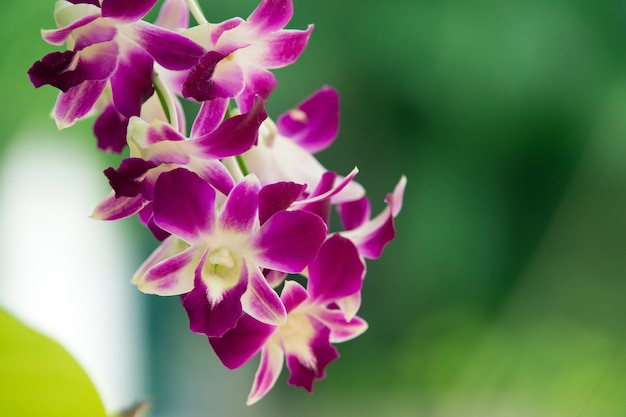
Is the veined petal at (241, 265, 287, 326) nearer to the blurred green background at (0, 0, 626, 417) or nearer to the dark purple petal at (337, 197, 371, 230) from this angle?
the dark purple petal at (337, 197, 371, 230)

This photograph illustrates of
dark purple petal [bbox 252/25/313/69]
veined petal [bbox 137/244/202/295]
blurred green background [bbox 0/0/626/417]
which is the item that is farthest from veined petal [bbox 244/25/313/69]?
blurred green background [bbox 0/0/626/417]

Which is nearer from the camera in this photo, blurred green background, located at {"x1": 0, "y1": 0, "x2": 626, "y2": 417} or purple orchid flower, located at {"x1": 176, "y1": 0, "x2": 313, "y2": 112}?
purple orchid flower, located at {"x1": 176, "y1": 0, "x2": 313, "y2": 112}

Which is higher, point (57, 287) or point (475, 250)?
point (475, 250)

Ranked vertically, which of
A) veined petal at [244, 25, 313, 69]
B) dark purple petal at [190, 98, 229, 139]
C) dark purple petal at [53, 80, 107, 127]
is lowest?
dark purple petal at [53, 80, 107, 127]

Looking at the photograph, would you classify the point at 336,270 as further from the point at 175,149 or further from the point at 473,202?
the point at 473,202

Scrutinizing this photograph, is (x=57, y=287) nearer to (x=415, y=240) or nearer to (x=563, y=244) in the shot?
(x=415, y=240)

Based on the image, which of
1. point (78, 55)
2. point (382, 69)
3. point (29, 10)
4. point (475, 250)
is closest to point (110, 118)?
point (78, 55)

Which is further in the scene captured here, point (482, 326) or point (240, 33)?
point (482, 326)
